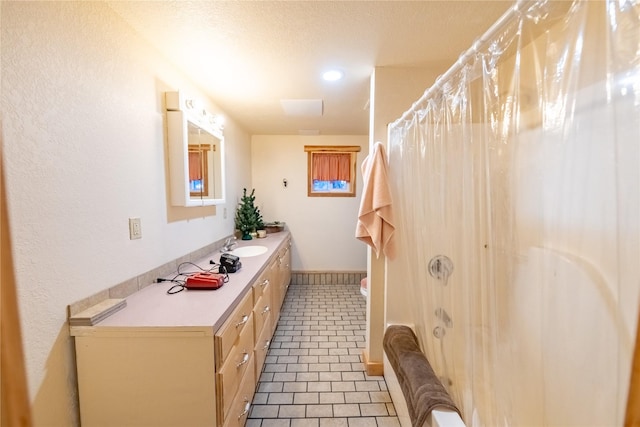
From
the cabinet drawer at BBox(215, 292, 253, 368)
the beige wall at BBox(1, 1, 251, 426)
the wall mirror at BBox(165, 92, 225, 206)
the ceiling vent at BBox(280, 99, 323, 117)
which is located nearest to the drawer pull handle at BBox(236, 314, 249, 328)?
the cabinet drawer at BBox(215, 292, 253, 368)

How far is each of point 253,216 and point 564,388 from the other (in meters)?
3.05

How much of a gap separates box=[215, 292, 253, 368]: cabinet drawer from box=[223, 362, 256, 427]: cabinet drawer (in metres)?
0.28

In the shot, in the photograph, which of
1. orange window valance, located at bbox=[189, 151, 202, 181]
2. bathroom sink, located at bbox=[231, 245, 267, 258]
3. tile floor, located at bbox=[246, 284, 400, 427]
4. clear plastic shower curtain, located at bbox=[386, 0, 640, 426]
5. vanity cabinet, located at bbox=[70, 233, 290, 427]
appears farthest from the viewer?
bathroom sink, located at bbox=[231, 245, 267, 258]

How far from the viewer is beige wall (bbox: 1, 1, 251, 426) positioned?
0.90 m

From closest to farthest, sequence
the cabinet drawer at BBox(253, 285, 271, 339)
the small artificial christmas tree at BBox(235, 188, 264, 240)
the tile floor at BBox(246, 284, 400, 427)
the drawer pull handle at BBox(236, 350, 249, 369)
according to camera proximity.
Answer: the drawer pull handle at BBox(236, 350, 249, 369) < the tile floor at BBox(246, 284, 400, 427) < the cabinet drawer at BBox(253, 285, 271, 339) < the small artificial christmas tree at BBox(235, 188, 264, 240)

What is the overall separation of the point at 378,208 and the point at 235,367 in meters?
1.22

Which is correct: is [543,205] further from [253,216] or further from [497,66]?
[253,216]

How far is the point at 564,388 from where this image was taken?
91 cm

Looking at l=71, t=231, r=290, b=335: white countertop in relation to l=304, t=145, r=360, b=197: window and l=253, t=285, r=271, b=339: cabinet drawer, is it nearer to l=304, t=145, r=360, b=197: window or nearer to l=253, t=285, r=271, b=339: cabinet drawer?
l=253, t=285, r=271, b=339: cabinet drawer

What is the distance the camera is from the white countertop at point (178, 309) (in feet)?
3.47

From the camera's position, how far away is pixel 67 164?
1055mm

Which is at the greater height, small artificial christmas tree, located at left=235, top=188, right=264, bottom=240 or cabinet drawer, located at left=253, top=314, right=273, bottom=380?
small artificial christmas tree, located at left=235, top=188, right=264, bottom=240

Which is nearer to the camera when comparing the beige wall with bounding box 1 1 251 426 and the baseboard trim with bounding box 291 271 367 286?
the beige wall with bounding box 1 1 251 426

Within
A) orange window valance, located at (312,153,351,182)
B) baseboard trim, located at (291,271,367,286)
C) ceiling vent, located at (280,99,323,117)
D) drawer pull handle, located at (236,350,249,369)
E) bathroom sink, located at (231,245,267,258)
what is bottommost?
→ baseboard trim, located at (291,271,367,286)
